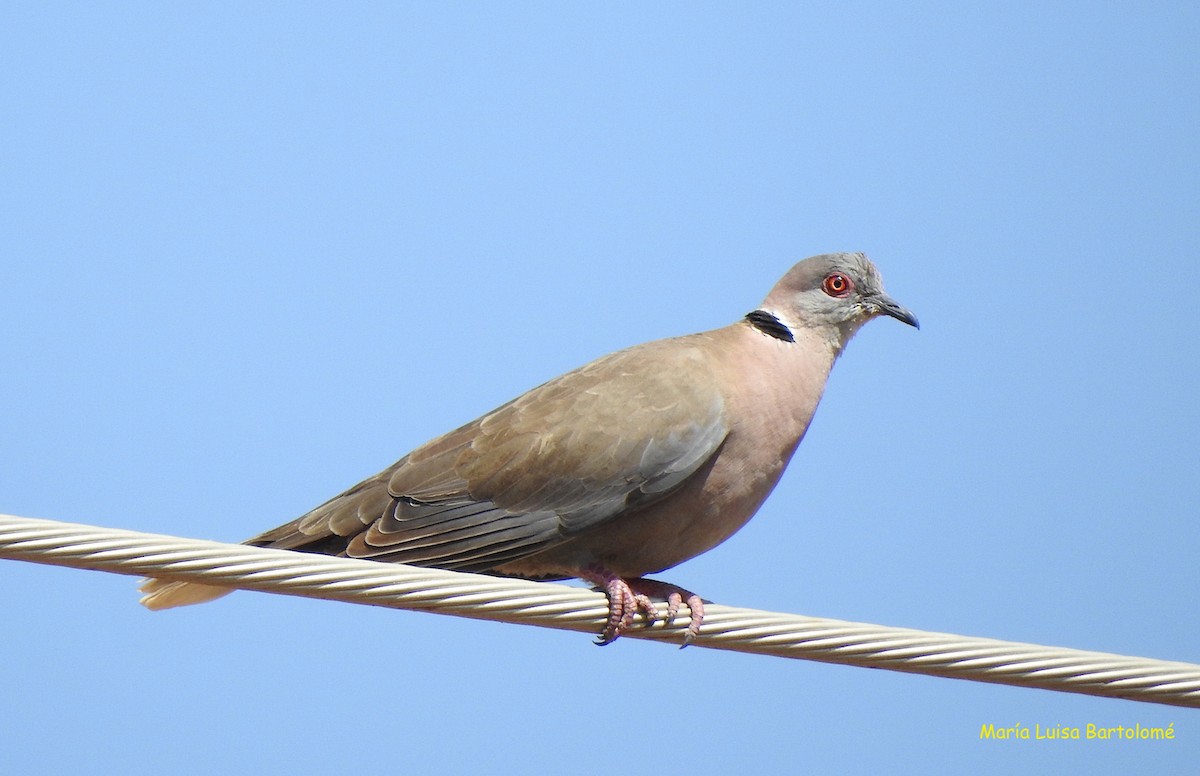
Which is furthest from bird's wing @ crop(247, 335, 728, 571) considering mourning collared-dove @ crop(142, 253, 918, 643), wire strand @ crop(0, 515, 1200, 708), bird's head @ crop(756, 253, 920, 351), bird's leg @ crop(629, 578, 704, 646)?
wire strand @ crop(0, 515, 1200, 708)

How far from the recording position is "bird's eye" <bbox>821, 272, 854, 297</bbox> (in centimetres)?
647

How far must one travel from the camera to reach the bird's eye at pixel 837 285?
6.47 metres

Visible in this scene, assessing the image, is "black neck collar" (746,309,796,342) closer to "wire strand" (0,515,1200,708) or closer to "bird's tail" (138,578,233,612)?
"wire strand" (0,515,1200,708)

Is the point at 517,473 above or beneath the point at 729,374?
beneath

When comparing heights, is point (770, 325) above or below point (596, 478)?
above

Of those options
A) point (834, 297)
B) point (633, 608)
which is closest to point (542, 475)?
point (633, 608)

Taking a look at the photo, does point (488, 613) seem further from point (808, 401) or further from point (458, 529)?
point (808, 401)

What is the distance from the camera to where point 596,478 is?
552cm

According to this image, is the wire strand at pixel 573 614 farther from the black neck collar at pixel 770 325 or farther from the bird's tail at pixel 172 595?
the black neck collar at pixel 770 325

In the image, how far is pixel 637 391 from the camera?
5.71 m

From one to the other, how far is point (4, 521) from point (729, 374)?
297 cm

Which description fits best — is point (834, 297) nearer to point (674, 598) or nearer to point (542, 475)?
point (542, 475)

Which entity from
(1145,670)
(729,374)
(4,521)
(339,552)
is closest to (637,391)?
(729,374)

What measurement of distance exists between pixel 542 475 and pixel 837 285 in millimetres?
1729
